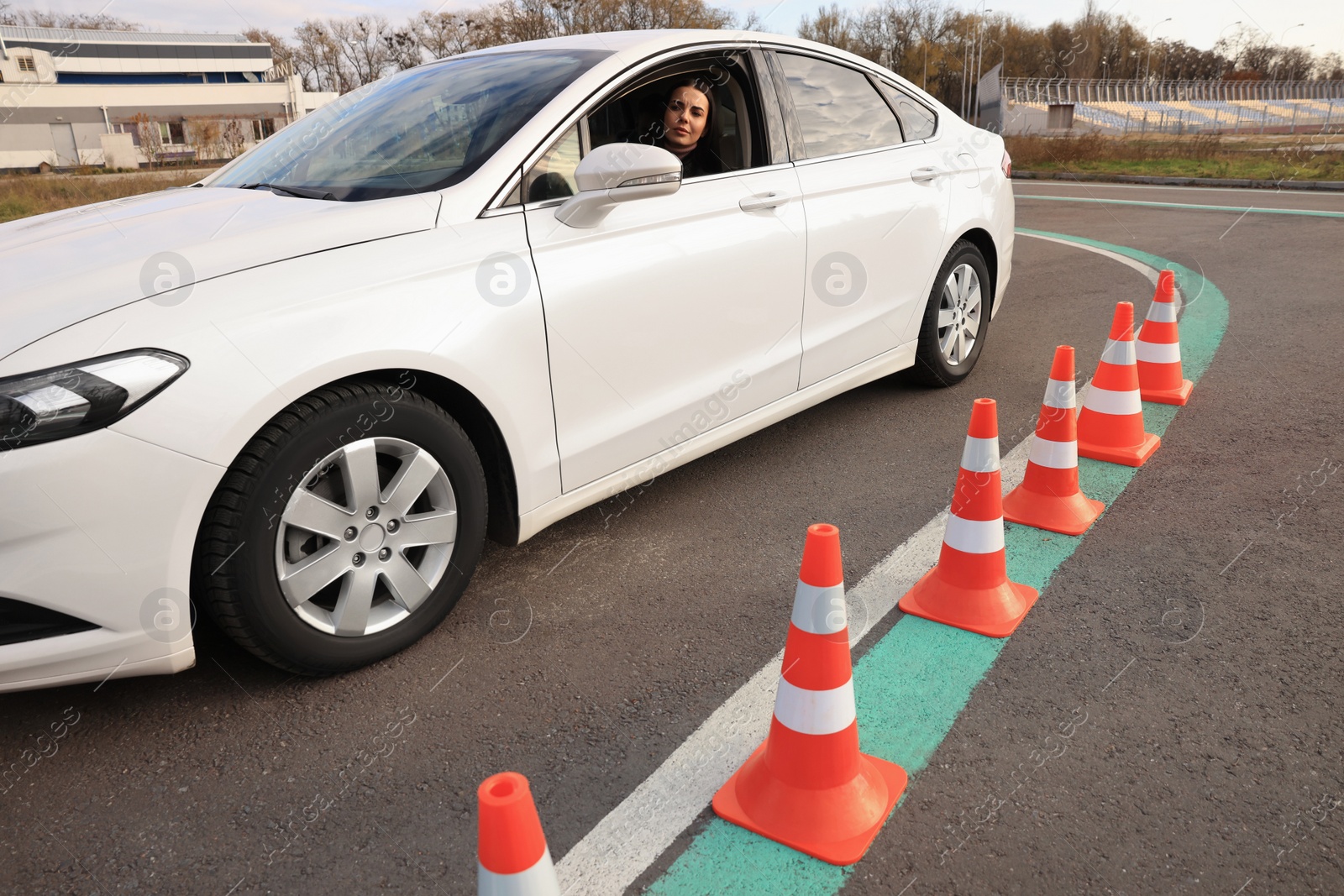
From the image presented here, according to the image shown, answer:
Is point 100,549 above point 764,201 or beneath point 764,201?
beneath

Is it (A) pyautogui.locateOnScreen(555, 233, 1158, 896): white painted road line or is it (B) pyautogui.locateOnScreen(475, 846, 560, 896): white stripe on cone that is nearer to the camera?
(B) pyautogui.locateOnScreen(475, 846, 560, 896): white stripe on cone

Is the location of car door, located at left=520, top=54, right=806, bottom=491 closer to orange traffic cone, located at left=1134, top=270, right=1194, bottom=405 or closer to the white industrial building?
orange traffic cone, located at left=1134, top=270, right=1194, bottom=405

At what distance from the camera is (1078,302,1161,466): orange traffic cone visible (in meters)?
3.91

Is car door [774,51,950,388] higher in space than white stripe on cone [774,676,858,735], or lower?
higher

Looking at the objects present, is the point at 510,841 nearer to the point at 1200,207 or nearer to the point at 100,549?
the point at 100,549

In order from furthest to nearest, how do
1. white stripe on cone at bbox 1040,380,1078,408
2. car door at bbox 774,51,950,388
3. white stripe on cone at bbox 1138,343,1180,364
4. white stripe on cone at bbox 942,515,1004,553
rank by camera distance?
1. white stripe on cone at bbox 1138,343,1180,364
2. car door at bbox 774,51,950,388
3. white stripe on cone at bbox 1040,380,1078,408
4. white stripe on cone at bbox 942,515,1004,553

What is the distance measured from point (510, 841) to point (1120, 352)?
136 inches

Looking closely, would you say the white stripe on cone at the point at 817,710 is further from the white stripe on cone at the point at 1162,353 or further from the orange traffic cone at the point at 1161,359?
the white stripe on cone at the point at 1162,353

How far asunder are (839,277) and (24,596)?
2.96 metres

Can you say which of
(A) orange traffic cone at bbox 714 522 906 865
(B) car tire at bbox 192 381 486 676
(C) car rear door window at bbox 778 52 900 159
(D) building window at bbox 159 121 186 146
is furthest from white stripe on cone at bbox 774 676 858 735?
(D) building window at bbox 159 121 186 146

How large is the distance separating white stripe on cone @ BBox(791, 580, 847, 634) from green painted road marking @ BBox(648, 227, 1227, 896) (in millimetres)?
455

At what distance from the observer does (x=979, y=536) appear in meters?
2.77

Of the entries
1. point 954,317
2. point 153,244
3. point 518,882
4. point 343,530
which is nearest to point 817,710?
point 518,882

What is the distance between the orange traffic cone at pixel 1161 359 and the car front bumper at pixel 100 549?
4347 mm
